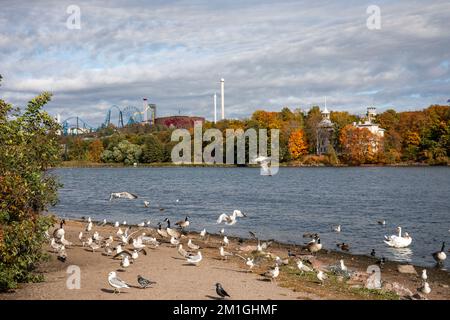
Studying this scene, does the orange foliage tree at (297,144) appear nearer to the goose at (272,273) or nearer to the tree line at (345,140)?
the tree line at (345,140)

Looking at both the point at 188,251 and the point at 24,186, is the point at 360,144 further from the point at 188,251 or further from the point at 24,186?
the point at 24,186

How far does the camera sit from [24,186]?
15.4m

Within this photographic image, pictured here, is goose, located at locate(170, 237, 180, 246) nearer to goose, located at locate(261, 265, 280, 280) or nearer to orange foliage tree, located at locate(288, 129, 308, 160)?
goose, located at locate(261, 265, 280, 280)

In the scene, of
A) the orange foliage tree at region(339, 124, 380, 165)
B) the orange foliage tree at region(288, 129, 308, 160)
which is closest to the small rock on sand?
the orange foliage tree at region(339, 124, 380, 165)

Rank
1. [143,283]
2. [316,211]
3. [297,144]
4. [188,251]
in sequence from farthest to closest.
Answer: [297,144], [316,211], [188,251], [143,283]

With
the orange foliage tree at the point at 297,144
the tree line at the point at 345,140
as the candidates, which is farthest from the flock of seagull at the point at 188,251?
the orange foliage tree at the point at 297,144

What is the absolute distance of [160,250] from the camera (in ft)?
86.5

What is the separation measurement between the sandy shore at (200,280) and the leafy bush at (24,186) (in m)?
0.94

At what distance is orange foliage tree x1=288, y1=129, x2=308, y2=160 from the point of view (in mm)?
146125

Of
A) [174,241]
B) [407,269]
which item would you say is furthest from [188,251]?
[407,269]

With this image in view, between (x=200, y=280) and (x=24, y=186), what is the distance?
6869mm

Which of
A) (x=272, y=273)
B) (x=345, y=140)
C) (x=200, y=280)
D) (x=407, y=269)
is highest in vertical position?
(x=345, y=140)

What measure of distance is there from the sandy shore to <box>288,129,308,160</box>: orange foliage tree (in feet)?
395

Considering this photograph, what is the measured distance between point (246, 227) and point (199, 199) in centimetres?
2191
